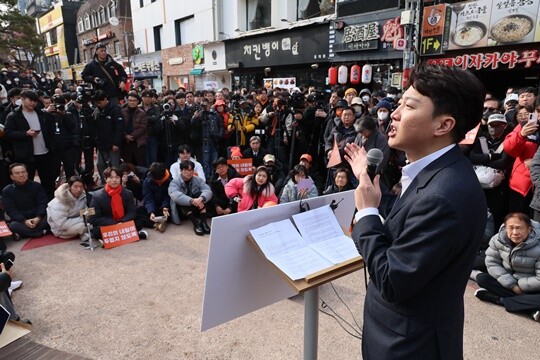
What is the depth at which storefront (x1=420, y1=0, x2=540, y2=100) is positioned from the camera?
7.48 meters

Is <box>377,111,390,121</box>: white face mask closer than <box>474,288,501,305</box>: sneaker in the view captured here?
No

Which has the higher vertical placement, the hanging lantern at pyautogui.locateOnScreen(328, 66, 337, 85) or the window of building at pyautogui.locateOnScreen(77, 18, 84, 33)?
the window of building at pyautogui.locateOnScreen(77, 18, 84, 33)

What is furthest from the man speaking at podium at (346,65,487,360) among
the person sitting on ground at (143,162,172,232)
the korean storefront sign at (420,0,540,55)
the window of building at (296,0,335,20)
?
the window of building at (296,0,335,20)

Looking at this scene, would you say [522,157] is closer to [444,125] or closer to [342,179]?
[342,179]

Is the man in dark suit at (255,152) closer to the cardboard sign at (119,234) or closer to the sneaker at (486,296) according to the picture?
the cardboard sign at (119,234)

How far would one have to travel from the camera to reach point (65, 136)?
5715 millimetres

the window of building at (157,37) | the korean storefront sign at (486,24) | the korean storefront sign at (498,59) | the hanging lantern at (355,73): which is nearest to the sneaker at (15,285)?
the korean storefront sign at (498,59)

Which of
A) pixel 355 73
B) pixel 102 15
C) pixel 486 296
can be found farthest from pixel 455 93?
pixel 102 15

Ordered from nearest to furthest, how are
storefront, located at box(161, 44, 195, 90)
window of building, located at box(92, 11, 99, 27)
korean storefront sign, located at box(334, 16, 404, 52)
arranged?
1. korean storefront sign, located at box(334, 16, 404, 52)
2. storefront, located at box(161, 44, 195, 90)
3. window of building, located at box(92, 11, 99, 27)

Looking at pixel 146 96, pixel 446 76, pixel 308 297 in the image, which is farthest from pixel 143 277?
pixel 146 96

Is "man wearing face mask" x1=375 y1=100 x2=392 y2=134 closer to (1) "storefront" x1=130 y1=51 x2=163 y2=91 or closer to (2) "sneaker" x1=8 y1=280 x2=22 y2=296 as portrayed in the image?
(2) "sneaker" x1=8 y1=280 x2=22 y2=296

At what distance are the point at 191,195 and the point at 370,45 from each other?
25.7 feet

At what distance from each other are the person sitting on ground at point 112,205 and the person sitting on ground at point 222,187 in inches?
43.6

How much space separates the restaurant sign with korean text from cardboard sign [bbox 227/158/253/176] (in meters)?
7.33
